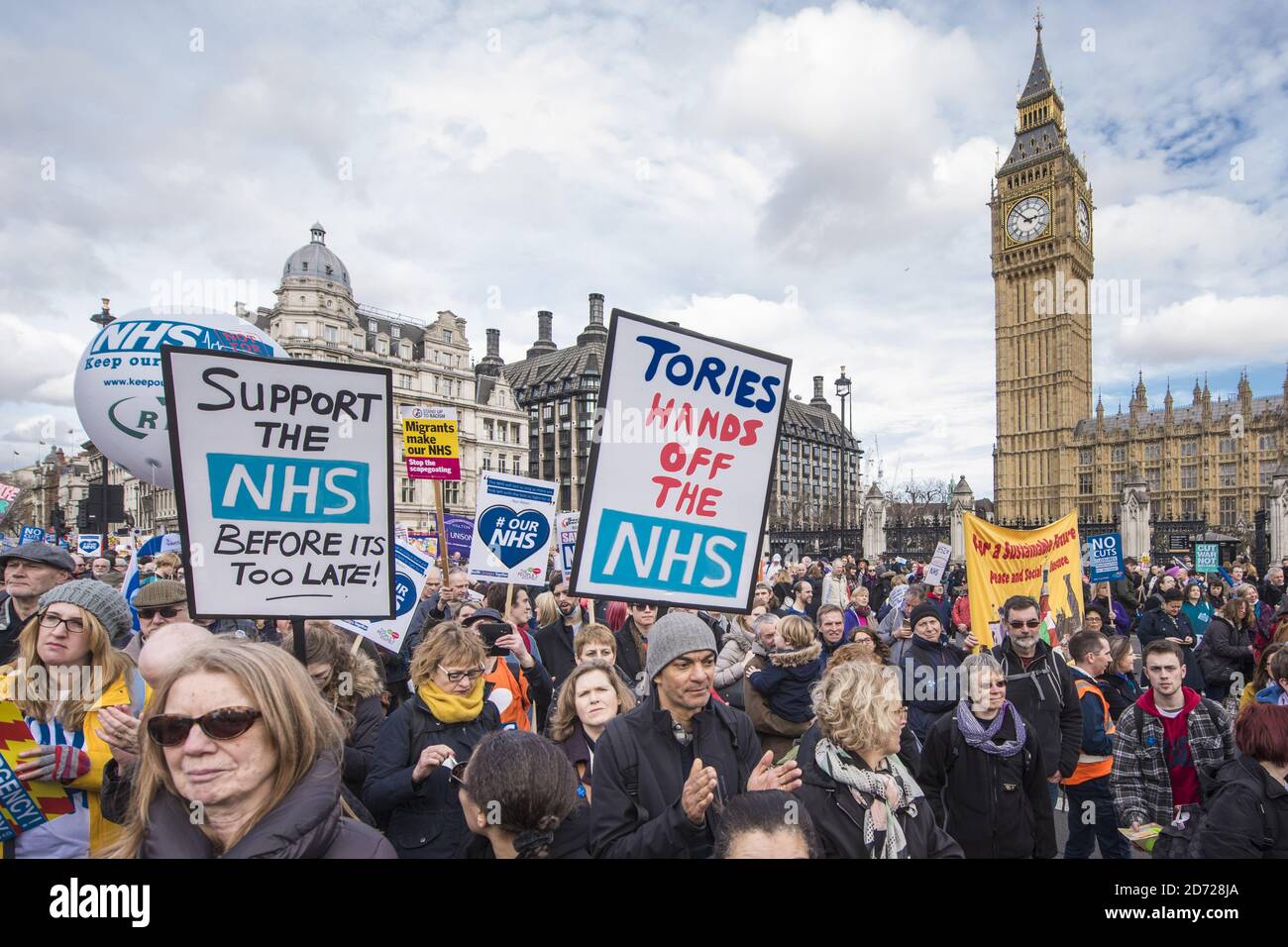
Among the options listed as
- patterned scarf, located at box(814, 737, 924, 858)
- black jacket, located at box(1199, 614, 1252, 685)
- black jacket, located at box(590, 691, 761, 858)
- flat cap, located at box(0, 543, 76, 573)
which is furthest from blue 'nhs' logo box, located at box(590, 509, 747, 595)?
black jacket, located at box(1199, 614, 1252, 685)

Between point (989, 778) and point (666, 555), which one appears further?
point (989, 778)

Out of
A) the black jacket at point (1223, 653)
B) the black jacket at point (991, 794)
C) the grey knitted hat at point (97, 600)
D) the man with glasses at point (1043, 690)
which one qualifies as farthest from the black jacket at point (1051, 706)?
the grey knitted hat at point (97, 600)

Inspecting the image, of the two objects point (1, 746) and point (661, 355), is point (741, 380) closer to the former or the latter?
point (661, 355)

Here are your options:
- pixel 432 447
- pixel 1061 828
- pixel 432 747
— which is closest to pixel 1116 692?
pixel 1061 828

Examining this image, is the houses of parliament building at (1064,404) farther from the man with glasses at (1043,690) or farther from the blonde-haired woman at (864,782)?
the blonde-haired woman at (864,782)

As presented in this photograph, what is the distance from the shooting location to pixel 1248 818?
2982 mm

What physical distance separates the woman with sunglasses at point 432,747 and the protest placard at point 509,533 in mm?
3193

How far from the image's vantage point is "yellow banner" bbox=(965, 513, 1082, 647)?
7.98m

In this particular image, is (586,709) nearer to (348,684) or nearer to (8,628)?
(348,684)

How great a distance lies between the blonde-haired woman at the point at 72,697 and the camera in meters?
2.73

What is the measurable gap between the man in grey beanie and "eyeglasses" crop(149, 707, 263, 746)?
47.1 inches

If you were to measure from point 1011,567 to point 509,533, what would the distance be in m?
5.42
